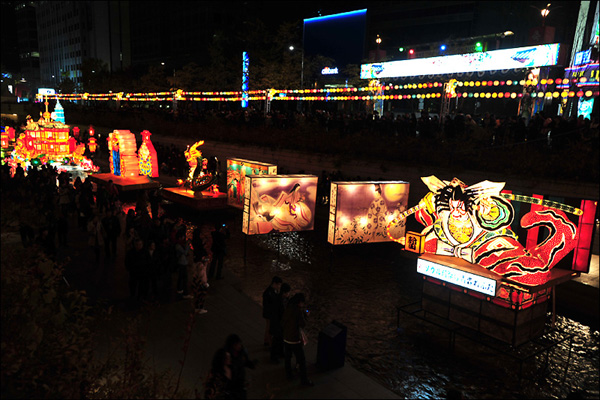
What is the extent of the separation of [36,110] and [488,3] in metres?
59.7

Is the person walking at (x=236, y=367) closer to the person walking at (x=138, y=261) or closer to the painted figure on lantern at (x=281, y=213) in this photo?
the person walking at (x=138, y=261)

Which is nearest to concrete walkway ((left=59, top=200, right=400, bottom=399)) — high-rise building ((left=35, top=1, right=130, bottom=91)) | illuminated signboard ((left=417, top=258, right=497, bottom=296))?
illuminated signboard ((left=417, top=258, right=497, bottom=296))

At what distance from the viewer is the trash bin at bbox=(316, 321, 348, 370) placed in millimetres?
8000

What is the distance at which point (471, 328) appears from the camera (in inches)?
389

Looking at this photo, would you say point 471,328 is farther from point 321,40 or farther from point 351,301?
point 321,40

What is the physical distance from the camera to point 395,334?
9.96 m

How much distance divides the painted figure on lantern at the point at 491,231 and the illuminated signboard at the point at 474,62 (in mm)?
16737

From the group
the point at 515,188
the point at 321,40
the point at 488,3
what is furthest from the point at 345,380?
the point at 321,40

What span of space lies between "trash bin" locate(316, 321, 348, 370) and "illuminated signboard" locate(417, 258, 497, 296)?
9.95ft

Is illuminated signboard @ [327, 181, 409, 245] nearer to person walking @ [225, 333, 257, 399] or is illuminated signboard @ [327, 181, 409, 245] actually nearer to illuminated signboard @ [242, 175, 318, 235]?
illuminated signboard @ [242, 175, 318, 235]

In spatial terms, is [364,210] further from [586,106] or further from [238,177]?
[586,106]

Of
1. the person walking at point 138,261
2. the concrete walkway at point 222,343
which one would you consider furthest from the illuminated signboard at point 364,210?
the person walking at point 138,261

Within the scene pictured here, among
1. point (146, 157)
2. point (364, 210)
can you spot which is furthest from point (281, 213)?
point (146, 157)

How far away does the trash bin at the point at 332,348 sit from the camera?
8000mm
